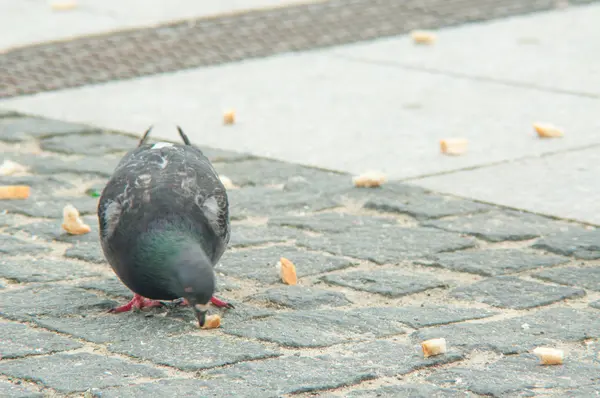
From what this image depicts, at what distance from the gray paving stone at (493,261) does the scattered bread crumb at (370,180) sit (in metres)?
0.98

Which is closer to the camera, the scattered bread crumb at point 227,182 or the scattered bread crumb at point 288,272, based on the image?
the scattered bread crumb at point 288,272

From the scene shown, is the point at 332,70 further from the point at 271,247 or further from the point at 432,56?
the point at 271,247

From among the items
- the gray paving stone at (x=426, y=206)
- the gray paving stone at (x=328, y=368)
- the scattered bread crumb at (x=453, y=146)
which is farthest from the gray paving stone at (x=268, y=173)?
the gray paving stone at (x=328, y=368)

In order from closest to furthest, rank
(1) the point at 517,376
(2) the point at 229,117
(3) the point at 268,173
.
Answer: (1) the point at 517,376, (3) the point at 268,173, (2) the point at 229,117

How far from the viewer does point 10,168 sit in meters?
6.43

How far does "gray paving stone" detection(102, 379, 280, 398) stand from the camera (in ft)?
12.5

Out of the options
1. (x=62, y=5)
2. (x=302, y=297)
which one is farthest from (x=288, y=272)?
(x=62, y=5)

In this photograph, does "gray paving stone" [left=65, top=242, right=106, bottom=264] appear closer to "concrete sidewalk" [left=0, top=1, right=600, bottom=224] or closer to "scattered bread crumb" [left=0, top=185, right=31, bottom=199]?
"scattered bread crumb" [left=0, top=185, right=31, bottom=199]

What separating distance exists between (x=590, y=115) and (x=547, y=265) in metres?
2.37

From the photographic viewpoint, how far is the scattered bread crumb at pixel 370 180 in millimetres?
6074

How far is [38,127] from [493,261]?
3.36 meters

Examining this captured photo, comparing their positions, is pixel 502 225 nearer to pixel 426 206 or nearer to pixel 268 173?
pixel 426 206

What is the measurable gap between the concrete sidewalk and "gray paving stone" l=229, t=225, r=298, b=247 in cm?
95

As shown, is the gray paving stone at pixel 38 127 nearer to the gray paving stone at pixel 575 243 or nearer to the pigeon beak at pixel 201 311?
the gray paving stone at pixel 575 243
